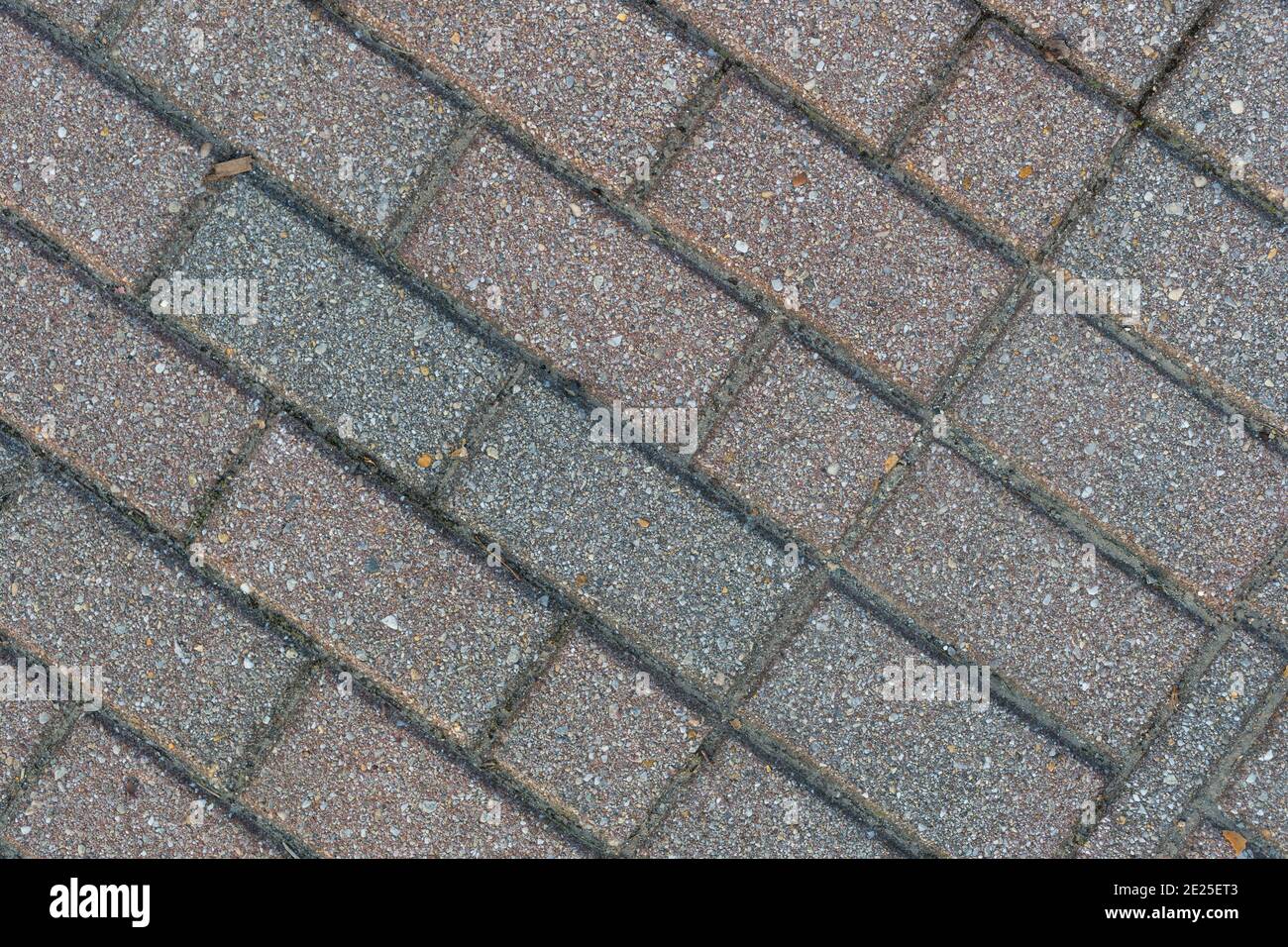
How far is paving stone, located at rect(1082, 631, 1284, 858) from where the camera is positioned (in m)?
2.41

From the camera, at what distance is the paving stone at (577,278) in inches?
94.8

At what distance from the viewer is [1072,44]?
2.39 meters

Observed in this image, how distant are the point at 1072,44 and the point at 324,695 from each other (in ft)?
9.75

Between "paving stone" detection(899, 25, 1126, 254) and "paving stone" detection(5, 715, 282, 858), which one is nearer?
"paving stone" detection(899, 25, 1126, 254)

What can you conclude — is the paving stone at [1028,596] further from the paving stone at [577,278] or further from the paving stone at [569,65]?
the paving stone at [569,65]

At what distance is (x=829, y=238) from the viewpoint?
241cm

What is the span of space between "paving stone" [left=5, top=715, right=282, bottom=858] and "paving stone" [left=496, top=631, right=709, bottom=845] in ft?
2.95

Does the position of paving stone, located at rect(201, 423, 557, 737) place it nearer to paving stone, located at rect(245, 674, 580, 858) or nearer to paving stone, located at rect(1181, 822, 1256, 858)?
paving stone, located at rect(245, 674, 580, 858)

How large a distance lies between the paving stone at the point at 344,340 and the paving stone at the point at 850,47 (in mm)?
1199

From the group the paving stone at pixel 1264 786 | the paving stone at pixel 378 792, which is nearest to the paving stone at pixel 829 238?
the paving stone at pixel 1264 786

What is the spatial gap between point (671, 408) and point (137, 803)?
2055mm

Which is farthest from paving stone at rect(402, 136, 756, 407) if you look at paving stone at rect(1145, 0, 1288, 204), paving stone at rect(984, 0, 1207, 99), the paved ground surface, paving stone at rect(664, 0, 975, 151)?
paving stone at rect(1145, 0, 1288, 204)

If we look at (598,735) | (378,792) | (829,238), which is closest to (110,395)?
(378,792)
